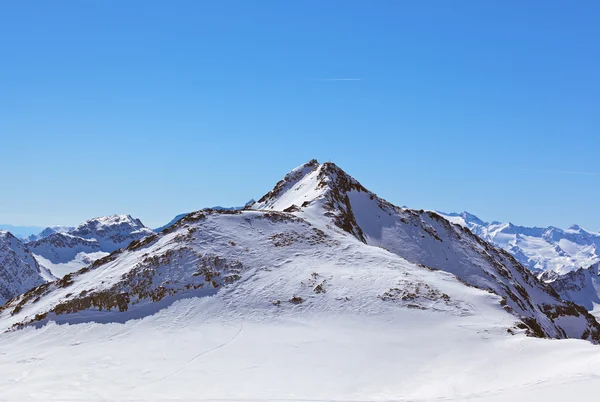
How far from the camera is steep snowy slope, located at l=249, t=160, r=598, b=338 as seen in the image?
74.8 metres

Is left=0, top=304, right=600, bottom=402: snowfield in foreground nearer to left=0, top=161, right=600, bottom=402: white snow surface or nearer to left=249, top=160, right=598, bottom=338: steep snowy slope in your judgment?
left=0, top=161, right=600, bottom=402: white snow surface

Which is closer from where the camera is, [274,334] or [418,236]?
[274,334]

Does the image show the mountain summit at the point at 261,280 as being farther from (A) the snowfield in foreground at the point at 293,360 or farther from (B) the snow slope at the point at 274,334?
(A) the snowfield in foreground at the point at 293,360

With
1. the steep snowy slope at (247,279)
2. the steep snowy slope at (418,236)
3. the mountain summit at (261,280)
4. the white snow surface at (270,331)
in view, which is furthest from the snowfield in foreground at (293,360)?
the steep snowy slope at (418,236)

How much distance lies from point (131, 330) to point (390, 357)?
20.3 metres

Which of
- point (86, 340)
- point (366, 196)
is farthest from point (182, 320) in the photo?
point (366, 196)

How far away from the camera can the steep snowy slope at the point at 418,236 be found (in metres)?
74.8

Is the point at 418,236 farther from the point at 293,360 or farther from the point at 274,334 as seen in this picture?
the point at 293,360

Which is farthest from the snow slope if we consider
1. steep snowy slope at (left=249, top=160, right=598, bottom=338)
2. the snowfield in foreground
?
steep snowy slope at (left=249, top=160, right=598, bottom=338)

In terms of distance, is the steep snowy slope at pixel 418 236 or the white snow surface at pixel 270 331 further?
the steep snowy slope at pixel 418 236

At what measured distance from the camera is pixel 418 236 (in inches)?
3310

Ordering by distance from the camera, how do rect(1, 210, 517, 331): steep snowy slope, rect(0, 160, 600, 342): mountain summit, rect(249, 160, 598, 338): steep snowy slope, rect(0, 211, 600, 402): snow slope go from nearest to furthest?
rect(0, 211, 600, 402): snow slope, rect(0, 160, 600, 342): mountain summit, rect(1, 210, 517, 331): steep snowy slope, rect(249, 160, 598, 338): steep snowy slope

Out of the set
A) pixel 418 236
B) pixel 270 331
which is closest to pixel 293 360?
pixel 270 331

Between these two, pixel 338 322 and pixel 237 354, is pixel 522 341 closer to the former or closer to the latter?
pixel 338 322
